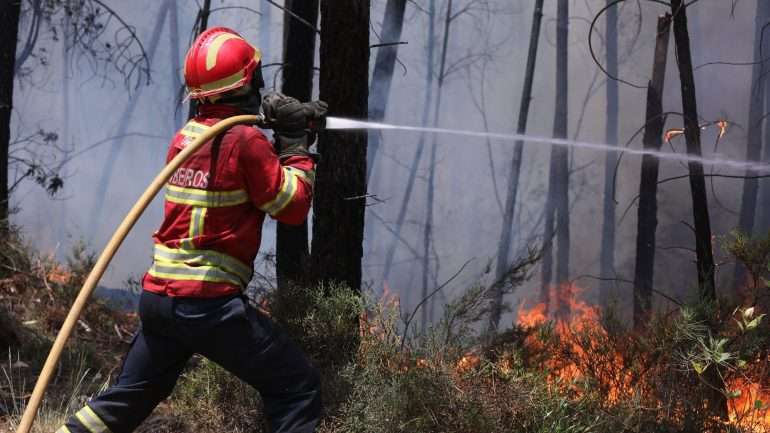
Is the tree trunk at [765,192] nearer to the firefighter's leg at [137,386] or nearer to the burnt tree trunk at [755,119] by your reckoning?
the burnt tree trunk at [755,119]

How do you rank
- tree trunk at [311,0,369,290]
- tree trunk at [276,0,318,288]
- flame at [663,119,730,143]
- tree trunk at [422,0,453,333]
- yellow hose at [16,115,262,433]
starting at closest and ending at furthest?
yellow hose at [16,115,262,433], tree trunk at [311,0,369,290], flame at [663,119,730,143], tree trunk at [276,0,318,288], tree trunk at [422,0,453,333]

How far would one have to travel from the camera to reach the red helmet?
3.22m

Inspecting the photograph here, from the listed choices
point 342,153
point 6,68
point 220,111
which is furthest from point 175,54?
point 220,111

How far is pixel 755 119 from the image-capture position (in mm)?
4762

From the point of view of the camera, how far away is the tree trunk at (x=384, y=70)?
5.91m

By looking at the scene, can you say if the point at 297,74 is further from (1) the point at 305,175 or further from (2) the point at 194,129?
(1) the point at 305,175

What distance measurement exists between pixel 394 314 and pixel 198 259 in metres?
1.20

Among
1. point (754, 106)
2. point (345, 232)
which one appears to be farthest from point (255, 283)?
point (754, 106)

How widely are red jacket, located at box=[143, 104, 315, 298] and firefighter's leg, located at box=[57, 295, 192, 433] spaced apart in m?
0.19

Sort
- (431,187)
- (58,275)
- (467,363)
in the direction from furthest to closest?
(58,275), (431,187), (467,363)

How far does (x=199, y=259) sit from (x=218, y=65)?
2.34 ft

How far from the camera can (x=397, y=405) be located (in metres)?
3.66

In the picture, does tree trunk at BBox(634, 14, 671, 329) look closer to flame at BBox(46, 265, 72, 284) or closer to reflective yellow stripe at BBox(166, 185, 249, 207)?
reflective yellow stripe at BBox(166, 185, 249, 207)

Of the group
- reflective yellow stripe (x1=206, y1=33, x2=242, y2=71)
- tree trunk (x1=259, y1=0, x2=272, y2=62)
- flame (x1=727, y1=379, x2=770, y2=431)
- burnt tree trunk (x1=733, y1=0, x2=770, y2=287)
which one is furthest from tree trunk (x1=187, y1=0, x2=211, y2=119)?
flame (x1=727, y1=379, x2=770, y2=431)
